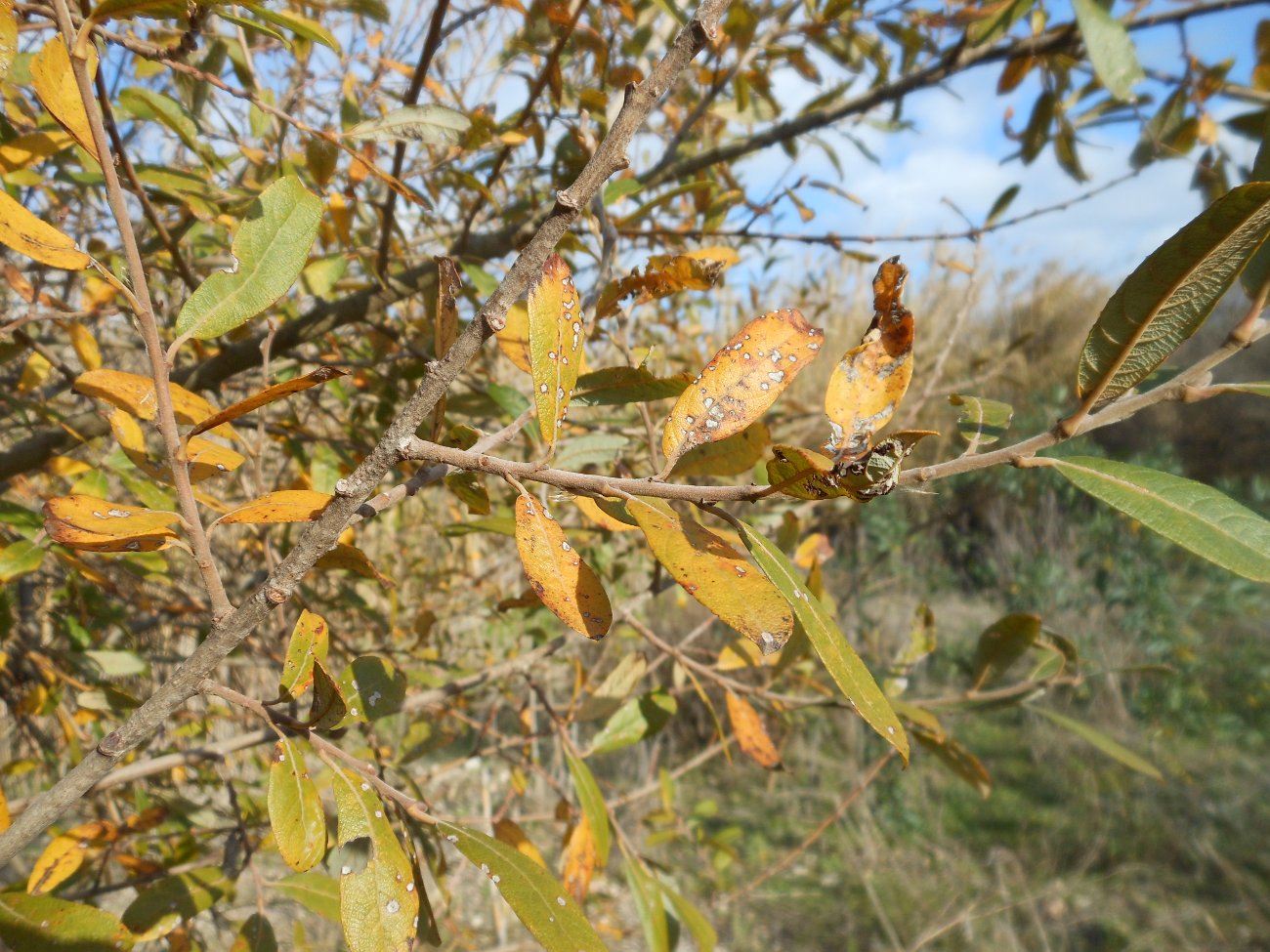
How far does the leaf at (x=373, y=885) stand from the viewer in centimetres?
41

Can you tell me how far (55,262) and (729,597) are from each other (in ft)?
1.24

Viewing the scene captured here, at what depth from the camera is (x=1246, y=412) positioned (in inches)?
252

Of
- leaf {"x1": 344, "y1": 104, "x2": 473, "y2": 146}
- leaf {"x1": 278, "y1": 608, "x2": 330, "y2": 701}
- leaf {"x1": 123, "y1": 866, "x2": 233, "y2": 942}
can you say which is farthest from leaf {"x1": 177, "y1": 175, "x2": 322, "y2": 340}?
leaf {"x1": 123, "y1": 866, "x2": 233, "y2": 942}

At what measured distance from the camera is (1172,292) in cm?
36

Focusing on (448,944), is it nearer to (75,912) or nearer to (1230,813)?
(75,912)

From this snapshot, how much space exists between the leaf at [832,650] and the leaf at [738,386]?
0.17ft

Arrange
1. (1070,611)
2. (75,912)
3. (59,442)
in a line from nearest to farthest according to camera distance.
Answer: (75,912), (59,442), (1070,611)

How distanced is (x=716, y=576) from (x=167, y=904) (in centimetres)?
61

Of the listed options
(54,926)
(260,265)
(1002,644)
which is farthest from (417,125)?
(1002,644)

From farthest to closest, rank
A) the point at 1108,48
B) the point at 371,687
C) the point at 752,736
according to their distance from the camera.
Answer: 1. the point at 1108,48
2. the point at 752,736
3. the point at 371,687

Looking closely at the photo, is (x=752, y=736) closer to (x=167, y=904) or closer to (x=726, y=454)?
(x=726, y=454)

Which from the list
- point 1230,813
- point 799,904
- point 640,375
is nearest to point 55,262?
point 640,375

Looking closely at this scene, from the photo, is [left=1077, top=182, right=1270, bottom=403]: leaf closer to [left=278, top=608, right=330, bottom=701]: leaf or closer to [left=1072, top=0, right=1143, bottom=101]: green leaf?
[left=278, top=608, right=330, bottom=701]: leaf

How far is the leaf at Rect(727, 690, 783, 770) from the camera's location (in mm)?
771
